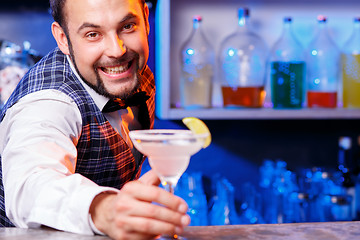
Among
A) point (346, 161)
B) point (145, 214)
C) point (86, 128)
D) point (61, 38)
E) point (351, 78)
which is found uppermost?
point (61, 38)

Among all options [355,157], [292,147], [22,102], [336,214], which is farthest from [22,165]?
[355,157]

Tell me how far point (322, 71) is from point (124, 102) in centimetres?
81

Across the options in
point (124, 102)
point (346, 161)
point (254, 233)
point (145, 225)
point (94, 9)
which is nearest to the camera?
point (145, 225)

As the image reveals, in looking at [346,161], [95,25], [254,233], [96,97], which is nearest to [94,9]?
[95,25]

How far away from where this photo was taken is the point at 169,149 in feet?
2.70

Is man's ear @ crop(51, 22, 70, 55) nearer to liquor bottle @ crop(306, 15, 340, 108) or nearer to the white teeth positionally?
the white teeth

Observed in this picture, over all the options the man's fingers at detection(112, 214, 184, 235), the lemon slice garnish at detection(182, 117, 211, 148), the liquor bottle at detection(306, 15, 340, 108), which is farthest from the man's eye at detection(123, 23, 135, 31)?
the liquor bottle at detection(306, 15, 340, 108)

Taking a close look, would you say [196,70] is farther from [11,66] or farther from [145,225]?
[145,225]

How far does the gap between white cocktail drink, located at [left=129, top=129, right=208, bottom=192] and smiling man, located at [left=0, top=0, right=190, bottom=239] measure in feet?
0.19

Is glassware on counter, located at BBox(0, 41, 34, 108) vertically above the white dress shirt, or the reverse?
glassware on counter, located at BBox(0, 41, 34, 108)

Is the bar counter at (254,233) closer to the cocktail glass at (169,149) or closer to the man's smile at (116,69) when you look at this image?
the cocktail glass at (169,149)

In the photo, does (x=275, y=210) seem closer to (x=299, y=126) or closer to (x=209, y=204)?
(x=209, y=204)

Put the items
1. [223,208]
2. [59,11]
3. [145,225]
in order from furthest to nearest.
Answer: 1. [223,208]
2. [59,11]
3. [145,225]

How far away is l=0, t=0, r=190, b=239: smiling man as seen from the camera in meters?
0.80
